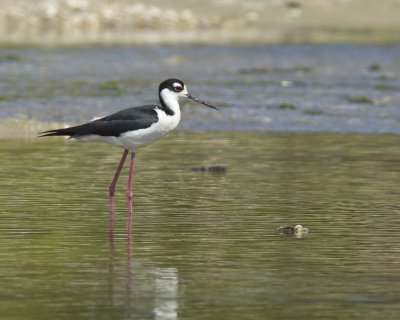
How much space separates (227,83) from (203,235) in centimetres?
1453

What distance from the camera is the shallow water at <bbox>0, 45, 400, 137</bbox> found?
65.6 feet

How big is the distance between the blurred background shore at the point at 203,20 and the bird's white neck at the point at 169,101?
22016 mm

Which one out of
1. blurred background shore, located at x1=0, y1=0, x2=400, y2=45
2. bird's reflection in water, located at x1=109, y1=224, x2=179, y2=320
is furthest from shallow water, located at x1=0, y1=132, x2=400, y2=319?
blurred background shore, located at x1=0, y1=0, x2=400, y2=45

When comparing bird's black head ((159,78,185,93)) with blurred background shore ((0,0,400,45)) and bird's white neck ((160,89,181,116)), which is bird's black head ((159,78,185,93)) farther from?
blurred background shore ((0,0,400,45))

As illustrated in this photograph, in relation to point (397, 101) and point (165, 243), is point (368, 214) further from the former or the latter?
point (397, 101)

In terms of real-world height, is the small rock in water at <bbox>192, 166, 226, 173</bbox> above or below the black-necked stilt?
below

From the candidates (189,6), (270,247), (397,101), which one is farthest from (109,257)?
(189,6)

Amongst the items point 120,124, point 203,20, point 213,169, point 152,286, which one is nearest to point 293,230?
point 152,286

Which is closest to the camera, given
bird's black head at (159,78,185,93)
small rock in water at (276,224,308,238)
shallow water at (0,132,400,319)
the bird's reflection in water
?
the bird's reflection in water

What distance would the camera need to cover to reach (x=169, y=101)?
12664mm

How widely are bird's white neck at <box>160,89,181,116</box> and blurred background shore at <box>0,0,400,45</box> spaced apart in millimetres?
22016

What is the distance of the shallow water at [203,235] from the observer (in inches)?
322

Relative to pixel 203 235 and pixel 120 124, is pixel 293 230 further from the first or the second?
pixel 120 124

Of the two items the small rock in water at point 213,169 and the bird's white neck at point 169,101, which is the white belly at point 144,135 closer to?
the bird's white neck at point 169,101
